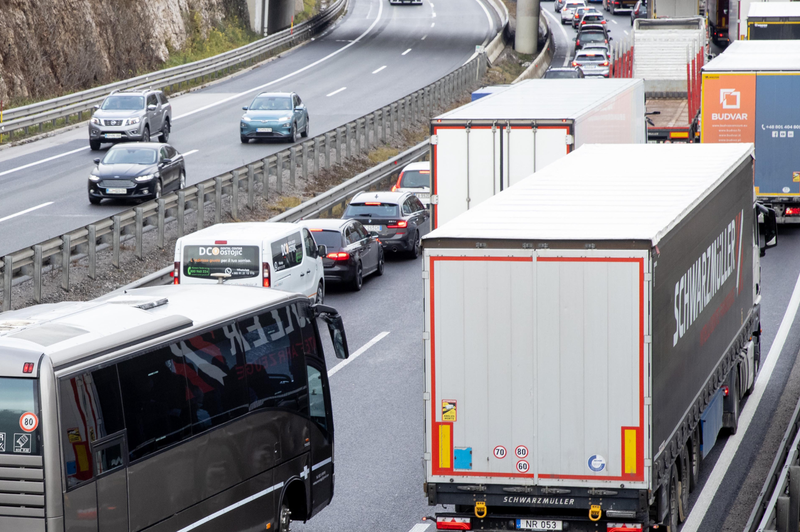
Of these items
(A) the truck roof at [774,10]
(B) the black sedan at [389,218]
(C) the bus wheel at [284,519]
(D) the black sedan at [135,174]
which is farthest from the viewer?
(A) the truck roof at [774,10]

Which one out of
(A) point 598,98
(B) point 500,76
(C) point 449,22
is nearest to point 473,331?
(A) point 598,98

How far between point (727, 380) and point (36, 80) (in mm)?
38122

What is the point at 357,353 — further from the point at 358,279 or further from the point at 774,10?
the point at 774,10

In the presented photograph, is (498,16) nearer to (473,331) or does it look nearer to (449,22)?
(449,22)

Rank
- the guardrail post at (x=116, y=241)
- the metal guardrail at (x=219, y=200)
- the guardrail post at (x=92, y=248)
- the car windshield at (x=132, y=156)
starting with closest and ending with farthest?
the metal guardrail at (x=219, y=200) → the guardrail post at (x=92, y=248) → the guardrail post at (x=116, y=241) → the car windshield at (x=132, y=156)

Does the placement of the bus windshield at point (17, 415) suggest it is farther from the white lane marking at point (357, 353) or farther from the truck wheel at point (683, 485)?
the white lane marking at point (357, 353)

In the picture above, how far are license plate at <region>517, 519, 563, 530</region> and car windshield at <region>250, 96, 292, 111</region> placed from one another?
30.9m

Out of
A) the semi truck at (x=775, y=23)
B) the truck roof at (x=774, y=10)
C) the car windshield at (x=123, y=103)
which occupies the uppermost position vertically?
the truck roof at (x=774, y=10)

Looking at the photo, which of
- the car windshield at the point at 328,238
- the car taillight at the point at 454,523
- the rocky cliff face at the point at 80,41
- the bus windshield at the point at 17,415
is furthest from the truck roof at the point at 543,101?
the rocky cliff face at the point at 80,41

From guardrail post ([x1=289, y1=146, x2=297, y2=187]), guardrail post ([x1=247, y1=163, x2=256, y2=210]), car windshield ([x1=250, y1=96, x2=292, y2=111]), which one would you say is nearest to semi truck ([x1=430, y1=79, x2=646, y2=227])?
guardrail post ([x1=247, y1=163, x2=256, y2=210])

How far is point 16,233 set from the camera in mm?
26391

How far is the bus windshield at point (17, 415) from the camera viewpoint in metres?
8.20

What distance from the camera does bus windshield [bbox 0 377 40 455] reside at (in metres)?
8.20

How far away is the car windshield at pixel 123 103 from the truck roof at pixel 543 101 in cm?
1629
